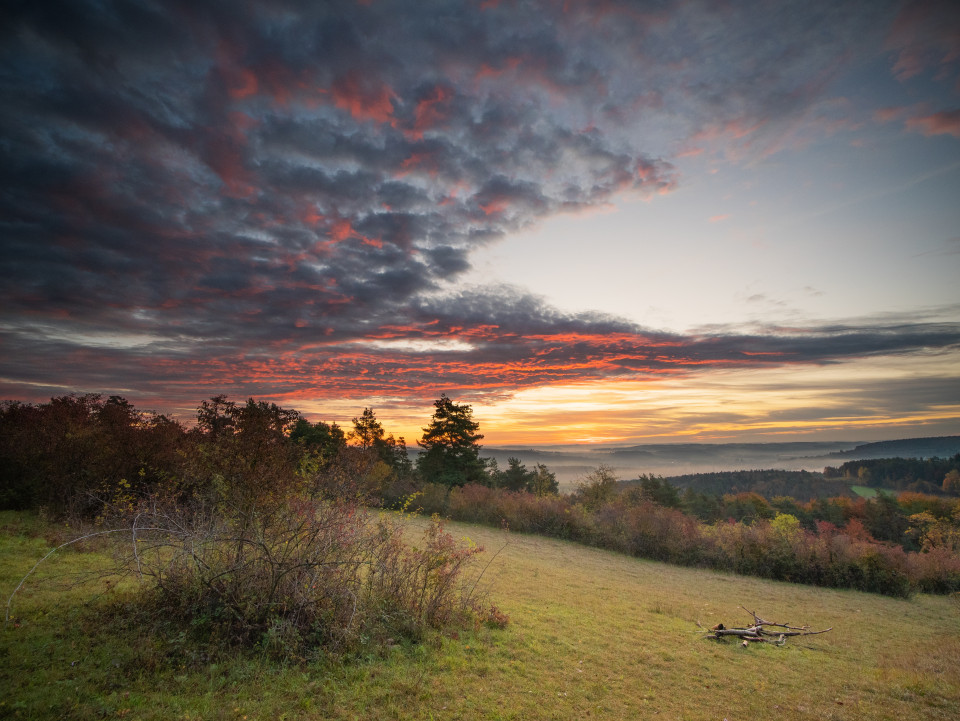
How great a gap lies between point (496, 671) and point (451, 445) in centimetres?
4088

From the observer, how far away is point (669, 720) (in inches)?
271

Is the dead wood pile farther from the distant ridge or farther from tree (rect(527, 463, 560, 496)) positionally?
the distant ridge

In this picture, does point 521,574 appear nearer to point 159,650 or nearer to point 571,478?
point 159,650

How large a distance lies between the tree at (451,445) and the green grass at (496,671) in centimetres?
3267

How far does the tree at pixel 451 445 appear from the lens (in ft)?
155

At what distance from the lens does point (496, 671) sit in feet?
25.7

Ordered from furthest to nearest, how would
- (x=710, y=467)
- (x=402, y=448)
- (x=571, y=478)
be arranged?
1. (x=710, y=467)
2. (x=402, y=448)
3. (x=571, y=478)

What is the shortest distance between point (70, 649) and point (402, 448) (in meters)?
52.3

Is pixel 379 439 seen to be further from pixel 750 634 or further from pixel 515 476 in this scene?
pixel 750 634

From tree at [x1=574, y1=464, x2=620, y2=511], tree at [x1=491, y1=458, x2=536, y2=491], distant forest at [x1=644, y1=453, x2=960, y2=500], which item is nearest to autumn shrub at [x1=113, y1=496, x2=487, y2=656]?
tree at [x1=574, y1=464, x2=620, y2=511]

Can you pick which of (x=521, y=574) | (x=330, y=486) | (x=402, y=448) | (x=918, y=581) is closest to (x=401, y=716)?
(x=330, y=486)

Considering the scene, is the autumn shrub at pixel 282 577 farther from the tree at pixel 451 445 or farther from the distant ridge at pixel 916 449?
the distant ridge at pixel 916 449

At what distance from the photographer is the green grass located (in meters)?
5.74

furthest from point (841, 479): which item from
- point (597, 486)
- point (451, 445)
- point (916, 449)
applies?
point (451, 445)
